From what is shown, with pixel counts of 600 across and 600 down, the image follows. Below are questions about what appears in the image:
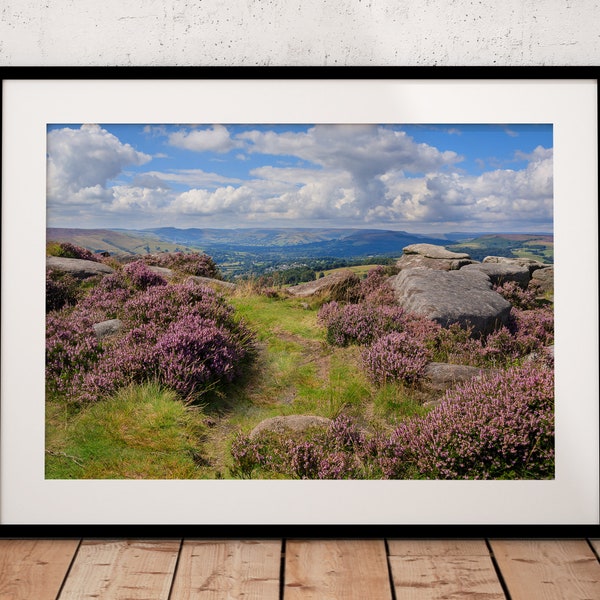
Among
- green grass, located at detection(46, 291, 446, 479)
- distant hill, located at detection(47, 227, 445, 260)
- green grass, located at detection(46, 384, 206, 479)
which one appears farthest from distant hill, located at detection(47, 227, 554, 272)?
green grass, located at detection(46, 384, 206, 479)

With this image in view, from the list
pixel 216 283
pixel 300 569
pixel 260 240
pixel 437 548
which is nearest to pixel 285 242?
pixel 260 240

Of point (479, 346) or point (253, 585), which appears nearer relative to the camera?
point (253, 585)

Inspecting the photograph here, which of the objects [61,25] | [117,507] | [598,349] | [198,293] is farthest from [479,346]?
[61,25]

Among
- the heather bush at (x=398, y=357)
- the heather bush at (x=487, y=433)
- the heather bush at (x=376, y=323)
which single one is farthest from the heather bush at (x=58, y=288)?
the heather bush at (x=487, y=433)

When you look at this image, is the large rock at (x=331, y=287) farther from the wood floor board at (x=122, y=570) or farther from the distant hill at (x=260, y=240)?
the wood floor board at (x=122, y=570)

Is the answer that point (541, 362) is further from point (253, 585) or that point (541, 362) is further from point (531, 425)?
point (253, 585)

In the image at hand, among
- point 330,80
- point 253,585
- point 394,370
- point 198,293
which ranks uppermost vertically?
point 330,80

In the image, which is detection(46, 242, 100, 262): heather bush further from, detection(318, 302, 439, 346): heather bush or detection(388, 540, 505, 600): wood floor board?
detection(388, 540, 505, 600): wood floor board
